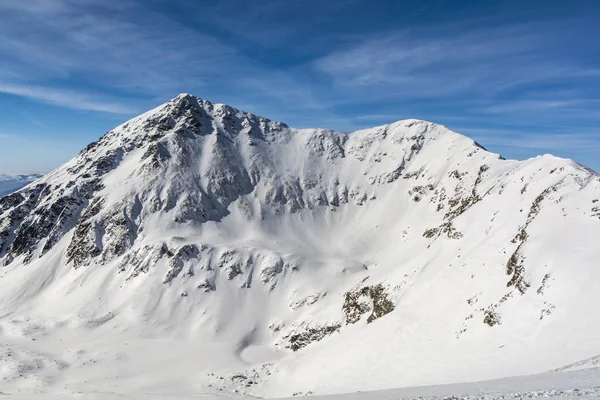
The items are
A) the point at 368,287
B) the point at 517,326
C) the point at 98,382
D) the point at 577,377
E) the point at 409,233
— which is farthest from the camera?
the point at 409,233

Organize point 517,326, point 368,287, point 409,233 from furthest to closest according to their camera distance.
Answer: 1. point 409,233
2. point 368,287
3. point 517,326

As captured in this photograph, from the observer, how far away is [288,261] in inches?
3482

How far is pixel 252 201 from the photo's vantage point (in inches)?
4405

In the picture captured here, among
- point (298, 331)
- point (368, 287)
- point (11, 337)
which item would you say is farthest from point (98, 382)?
point (368, 287)

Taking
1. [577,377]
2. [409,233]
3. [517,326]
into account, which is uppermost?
[409,233]

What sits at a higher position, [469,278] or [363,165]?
[363,165]

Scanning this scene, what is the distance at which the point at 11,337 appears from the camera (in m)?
69.8

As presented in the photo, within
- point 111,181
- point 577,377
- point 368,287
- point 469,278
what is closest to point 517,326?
point 469,278

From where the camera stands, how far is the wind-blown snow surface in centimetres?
3925

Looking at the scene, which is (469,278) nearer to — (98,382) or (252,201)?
(98,382)

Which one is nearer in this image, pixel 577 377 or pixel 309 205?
pixel 577 377

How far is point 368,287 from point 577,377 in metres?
49.0

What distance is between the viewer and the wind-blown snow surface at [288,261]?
3925 centimetres

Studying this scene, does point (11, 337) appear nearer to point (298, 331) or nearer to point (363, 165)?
point (298, 331)
